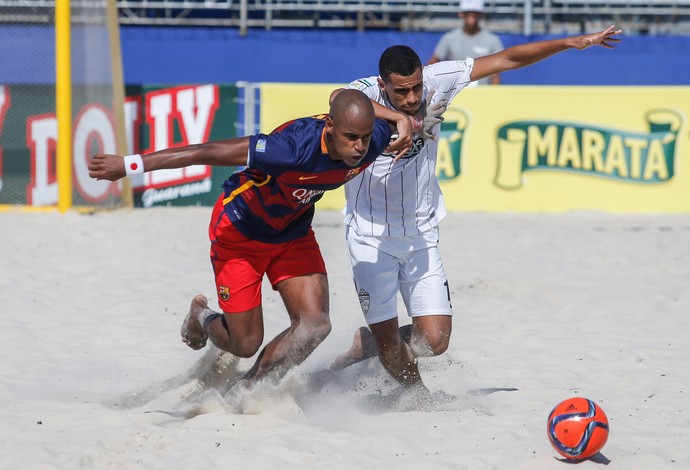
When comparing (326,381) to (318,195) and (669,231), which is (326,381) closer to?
(318,195)

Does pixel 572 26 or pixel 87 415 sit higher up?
pixel 572 26

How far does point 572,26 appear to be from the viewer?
16031 millimetres

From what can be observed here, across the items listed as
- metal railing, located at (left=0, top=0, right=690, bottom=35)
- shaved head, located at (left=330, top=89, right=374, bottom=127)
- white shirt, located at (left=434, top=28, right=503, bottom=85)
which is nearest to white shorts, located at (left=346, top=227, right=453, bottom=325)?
shaved head, located at (left=330, top=89, right=374, bottom=127)

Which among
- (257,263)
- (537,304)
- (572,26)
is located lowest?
(537,304)

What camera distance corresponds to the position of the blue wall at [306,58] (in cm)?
1513

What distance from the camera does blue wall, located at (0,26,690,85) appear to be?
15.1 meters

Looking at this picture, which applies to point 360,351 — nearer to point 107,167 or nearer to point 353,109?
point 353,109

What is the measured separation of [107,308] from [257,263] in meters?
2.66

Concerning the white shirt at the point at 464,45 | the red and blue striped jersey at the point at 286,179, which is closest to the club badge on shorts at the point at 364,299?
the red and blue striped jersey at the point at 286,179

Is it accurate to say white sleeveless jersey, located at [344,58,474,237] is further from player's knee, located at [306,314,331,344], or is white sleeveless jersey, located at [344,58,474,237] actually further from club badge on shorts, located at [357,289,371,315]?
player's knee, located at [306,314,331,344]

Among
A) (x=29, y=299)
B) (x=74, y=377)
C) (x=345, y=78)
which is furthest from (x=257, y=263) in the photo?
(x=345, y=78)

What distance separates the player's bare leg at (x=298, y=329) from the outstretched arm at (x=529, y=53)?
142cm

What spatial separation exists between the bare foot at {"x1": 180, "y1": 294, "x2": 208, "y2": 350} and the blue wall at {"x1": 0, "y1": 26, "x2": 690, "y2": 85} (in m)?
10.1

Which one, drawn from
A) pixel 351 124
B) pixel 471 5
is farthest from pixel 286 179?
pixel 471 5
